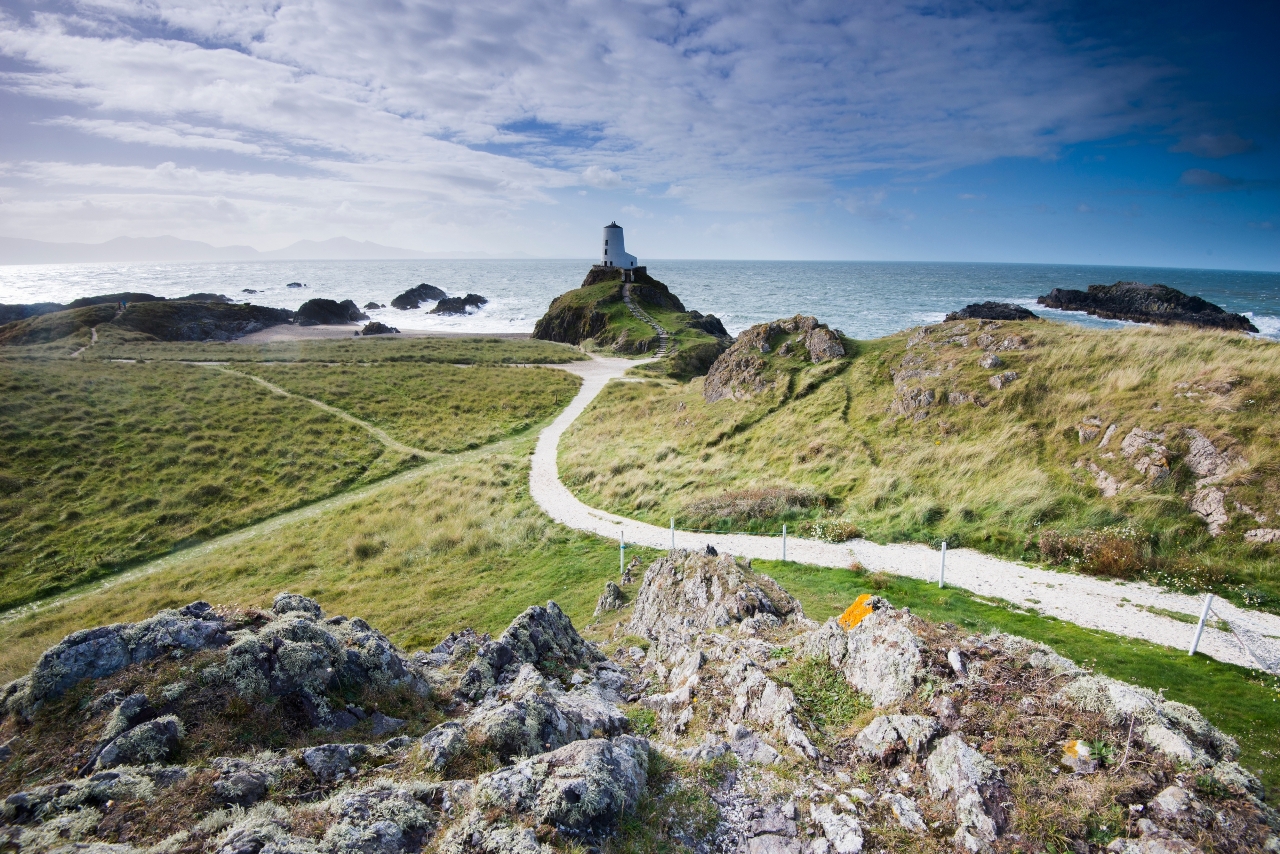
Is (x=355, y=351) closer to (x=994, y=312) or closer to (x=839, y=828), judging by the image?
(x=839, y=828)

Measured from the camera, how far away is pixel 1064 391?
21.4 metres

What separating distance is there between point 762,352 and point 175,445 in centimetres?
4018

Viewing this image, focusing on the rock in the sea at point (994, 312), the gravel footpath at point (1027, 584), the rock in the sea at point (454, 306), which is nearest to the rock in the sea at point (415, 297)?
the rock in the sea at point (454, 306)

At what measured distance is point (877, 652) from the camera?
27.6 feet

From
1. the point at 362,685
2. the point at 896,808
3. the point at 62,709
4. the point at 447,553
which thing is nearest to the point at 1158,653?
the point at 896,808

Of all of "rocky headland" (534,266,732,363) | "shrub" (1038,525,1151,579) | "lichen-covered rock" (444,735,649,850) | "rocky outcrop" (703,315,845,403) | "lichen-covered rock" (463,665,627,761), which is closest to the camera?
"lichen-covered rock" (444,735,649,850)

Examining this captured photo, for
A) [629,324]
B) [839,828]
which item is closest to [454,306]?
[629,324]

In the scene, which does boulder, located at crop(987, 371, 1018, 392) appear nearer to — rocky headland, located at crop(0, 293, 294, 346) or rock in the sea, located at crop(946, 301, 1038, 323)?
rock in the sea, located at crop(946, 301, 1038, 323)

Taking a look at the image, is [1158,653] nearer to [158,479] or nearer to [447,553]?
[447,553]

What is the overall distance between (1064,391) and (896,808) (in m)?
21.8

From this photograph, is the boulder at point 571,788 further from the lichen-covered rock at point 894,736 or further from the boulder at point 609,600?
the boulder at point 609,600

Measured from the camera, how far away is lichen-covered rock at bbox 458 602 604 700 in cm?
958

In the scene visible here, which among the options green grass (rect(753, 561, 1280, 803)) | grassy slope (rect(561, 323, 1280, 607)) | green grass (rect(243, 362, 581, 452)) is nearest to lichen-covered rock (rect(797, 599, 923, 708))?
green grass (rect(753, 561, 1280, 803))

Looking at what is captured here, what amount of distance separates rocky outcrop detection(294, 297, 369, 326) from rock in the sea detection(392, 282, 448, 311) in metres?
20.9
